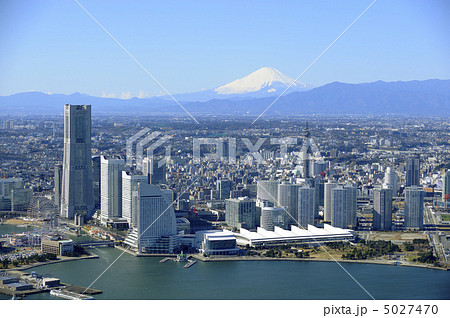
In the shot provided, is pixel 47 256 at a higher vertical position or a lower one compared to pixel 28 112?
lower

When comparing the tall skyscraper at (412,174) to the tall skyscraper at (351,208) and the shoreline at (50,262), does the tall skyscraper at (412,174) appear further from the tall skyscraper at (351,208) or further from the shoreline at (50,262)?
the shoreline at (50,262)

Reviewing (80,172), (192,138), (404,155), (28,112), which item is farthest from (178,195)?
(28,112)

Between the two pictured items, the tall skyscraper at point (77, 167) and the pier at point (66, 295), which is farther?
the tall skyscraper at point (77, 167)

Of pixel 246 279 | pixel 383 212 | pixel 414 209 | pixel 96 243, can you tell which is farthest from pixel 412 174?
pixel 246 279

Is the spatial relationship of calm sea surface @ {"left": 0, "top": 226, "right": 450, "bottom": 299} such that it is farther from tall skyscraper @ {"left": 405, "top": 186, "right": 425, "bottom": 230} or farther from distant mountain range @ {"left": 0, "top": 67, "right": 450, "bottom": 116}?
distant mountain range @ {"left": 0, "top": 67, "right": 450, "bottom": 116}

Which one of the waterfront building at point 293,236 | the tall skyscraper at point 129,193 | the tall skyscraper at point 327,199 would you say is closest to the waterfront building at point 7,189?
the tall skyscraper at point 129,193

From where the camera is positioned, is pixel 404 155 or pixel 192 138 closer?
pixel 192 138

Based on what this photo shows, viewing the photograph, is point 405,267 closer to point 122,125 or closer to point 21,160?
point 21,160

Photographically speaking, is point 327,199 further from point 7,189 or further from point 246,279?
point 7,189
